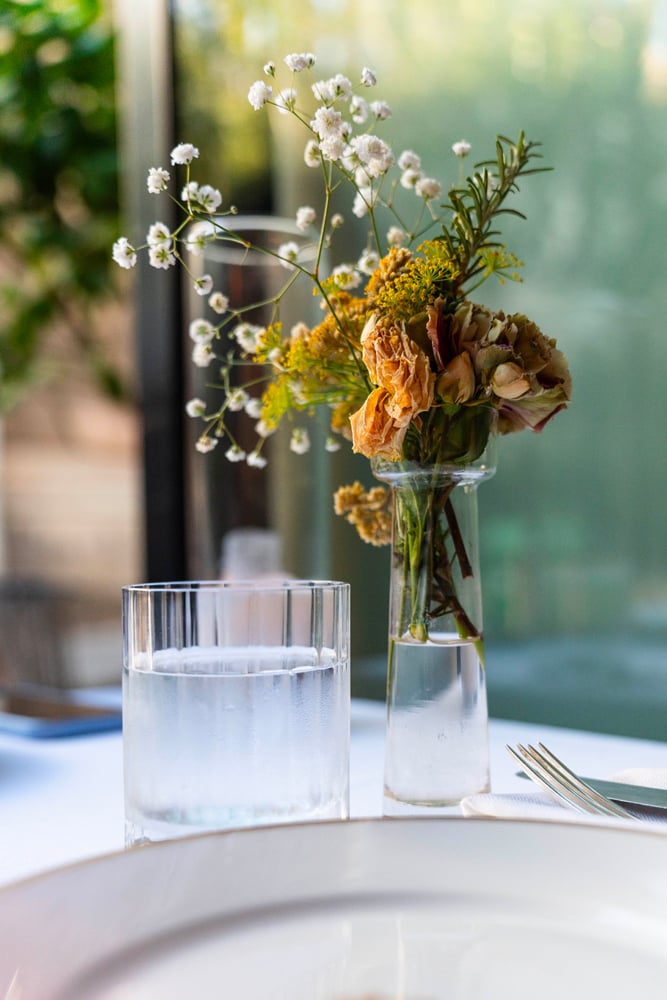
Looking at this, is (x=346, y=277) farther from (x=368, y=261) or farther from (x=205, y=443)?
(x=205, y=443)

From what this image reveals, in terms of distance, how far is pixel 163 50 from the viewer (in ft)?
6.59

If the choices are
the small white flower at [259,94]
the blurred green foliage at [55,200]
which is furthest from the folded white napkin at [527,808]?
the blurred green foliage at [55,200]

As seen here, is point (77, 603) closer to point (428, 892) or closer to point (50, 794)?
point (50, 794)

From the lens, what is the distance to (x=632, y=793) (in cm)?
60

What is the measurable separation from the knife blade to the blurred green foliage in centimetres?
337

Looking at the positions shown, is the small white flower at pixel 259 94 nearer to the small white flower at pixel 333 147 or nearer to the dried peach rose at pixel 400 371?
the small white flower at pixel 333 147

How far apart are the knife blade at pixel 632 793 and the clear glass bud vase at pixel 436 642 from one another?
7cm

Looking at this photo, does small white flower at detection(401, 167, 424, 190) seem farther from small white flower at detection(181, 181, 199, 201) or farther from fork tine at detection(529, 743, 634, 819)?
fork tine at detection(529, 743, 634, 819)

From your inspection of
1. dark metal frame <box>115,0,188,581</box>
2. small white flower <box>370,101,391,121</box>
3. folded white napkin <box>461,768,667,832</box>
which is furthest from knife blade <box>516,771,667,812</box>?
dark metal frame <box>115,0,188,581</box>

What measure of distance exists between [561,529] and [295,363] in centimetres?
97

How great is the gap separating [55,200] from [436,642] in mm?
3509

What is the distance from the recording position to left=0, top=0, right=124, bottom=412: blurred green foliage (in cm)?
348

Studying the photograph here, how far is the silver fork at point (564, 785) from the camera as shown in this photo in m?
0.56

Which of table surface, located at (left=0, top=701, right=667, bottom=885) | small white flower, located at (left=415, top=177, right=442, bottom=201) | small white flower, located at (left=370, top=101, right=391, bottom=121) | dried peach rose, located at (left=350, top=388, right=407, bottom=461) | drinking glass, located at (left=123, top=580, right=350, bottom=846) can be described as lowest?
table surface, located at (left=0, top=701, right=667, bottom=885)
